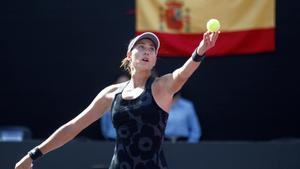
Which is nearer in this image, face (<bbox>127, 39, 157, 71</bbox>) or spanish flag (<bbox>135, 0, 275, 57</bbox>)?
face (<bbox>127, 39, 157, 71</bbox>)

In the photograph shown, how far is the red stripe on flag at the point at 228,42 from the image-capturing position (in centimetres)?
→ 871

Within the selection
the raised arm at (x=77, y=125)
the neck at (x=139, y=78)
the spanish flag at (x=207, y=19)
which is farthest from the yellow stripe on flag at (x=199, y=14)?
the neck at (x=139, y=78)

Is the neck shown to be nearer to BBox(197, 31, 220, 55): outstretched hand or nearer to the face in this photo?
the face

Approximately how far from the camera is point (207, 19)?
864 cm

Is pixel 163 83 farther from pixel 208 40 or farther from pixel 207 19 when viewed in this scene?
pixel 207 19

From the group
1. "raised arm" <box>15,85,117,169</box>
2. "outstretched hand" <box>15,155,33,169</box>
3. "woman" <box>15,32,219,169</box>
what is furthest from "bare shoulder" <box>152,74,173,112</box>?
"outstretched hand" <box>15,155,33,169</box>

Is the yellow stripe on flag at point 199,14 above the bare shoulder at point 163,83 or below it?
above

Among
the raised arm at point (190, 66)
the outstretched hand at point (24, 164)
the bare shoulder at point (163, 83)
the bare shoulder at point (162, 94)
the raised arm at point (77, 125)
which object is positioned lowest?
the outstretched hand at point (24, 164)

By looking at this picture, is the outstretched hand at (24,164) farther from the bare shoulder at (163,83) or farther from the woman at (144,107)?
the bare shoulder at (163,83)

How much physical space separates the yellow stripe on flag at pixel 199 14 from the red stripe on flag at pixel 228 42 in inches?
2.6

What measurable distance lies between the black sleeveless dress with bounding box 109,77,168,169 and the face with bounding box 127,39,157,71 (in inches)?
5.1

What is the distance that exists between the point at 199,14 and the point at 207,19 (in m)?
0.11

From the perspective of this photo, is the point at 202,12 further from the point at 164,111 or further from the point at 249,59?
the point at 164,111

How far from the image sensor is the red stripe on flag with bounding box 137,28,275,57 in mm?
8711
